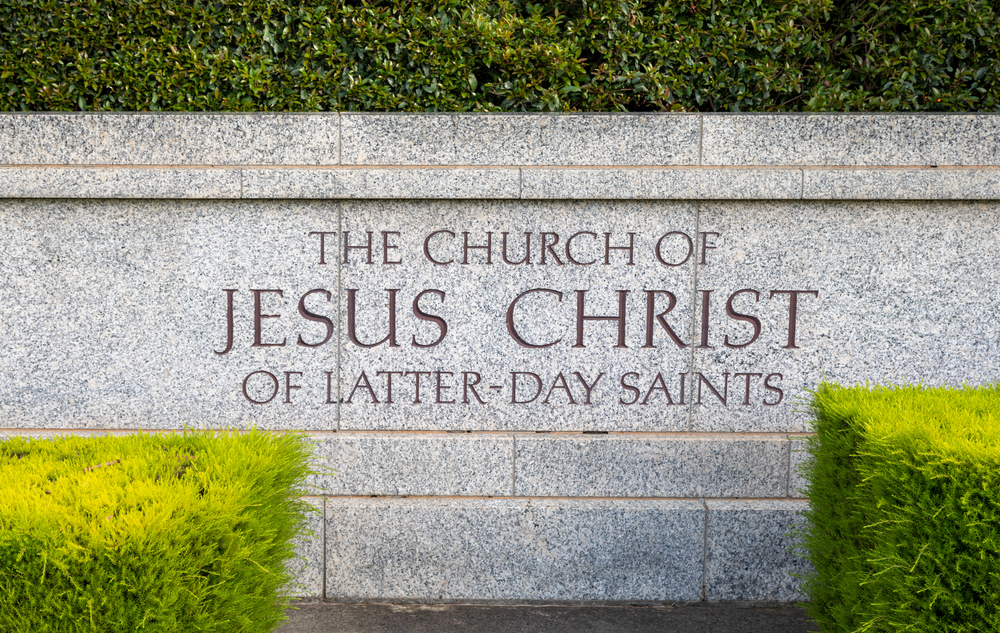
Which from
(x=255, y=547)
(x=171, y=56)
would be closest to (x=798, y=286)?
(x=255, y=547)

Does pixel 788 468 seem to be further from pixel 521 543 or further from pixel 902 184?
pixel 902 184

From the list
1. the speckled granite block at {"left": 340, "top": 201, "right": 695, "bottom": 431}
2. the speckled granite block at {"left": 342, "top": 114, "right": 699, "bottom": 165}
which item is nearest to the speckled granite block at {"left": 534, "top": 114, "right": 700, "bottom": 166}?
the speckled granite block at {"left": 342, "top": 114, "right": 699, "bottom": 165}

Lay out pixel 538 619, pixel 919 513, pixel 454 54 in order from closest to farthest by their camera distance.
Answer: pixel 919 513
pixel 538 619
pixel 454 54

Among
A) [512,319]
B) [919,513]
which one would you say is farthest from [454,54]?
[919,513]

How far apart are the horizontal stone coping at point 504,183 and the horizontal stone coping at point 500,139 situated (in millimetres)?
65

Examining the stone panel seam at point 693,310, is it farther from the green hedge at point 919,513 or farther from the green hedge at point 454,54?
the green hedge at point 919,513

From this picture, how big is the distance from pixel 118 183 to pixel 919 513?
13.4ft

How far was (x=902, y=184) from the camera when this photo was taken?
4.02 meters

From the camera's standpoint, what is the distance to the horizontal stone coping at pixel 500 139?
4.02 meters

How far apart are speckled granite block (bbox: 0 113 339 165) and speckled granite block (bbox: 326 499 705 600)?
2026mm

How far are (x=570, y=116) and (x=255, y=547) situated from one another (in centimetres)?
279

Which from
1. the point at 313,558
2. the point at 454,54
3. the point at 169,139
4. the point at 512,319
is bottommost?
the point at 313,558

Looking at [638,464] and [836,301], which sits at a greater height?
[836,301]

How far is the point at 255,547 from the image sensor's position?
7.84 ft
